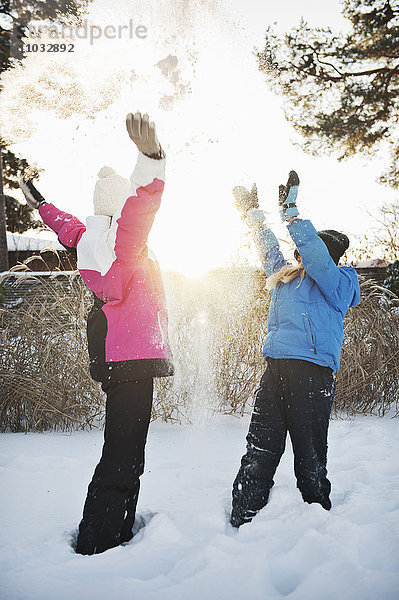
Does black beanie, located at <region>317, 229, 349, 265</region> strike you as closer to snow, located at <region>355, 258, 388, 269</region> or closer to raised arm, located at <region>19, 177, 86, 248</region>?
raised arm, located at <region>19, 177, 86, 248</region>

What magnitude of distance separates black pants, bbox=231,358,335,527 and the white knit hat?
1079 millimetres

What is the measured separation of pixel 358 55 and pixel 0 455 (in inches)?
447

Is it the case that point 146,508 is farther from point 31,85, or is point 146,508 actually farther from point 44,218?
point 31,85

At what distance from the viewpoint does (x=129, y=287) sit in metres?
2.05

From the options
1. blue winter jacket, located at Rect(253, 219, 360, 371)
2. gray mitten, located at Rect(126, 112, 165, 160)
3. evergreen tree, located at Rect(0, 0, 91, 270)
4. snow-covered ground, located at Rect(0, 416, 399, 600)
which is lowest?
snow-covered ground, located at Rect(0, 416, 399, 600)

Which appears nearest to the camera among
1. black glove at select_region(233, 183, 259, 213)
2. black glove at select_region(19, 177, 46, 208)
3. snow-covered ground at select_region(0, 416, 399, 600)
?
snow-covered ground at select_region(0, 416, 399, 600)

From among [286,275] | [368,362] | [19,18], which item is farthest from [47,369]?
[19,18]

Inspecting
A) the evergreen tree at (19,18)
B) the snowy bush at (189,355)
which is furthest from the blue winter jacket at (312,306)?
the evergreen tree at (19,18)

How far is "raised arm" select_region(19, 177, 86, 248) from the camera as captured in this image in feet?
8.13

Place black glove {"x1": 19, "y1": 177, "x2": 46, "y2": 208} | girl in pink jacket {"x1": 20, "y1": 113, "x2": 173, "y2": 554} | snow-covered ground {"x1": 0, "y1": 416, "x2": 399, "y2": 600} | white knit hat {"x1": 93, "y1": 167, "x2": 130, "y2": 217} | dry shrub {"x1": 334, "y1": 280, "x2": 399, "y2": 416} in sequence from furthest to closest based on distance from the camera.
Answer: dry shrub {"x1": 334, "y1": 280, "x2": 399, "y2": 416} < black glove {"x1": 19, "y1": 177, "x2": 46, "y2": 208} < white knit hat {"x1": 93, "y1": 167, "x2": 130, "y2": 217} < girl in pink jacket {"x1": 20, "y1": 113, "x2": 173, "y2": 554} < snow-covered ground {"x1": 0, "y1": 416, "x2": 399, "y2": 600}

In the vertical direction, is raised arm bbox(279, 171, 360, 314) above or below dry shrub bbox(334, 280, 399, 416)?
above

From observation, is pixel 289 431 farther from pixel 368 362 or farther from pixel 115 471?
pixel 368 362

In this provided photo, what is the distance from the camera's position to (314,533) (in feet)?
6.74

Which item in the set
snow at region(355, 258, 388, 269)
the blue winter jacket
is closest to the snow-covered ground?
the blue winter jacket
